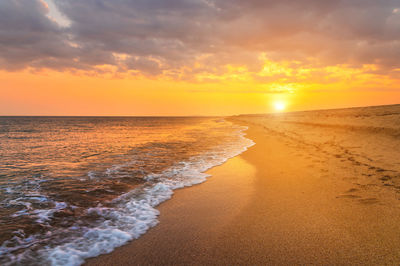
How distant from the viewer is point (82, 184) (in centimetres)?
727

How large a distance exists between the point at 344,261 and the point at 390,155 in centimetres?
851

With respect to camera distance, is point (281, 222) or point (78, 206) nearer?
point (281, 222)

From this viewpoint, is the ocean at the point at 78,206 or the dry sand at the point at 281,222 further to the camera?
the ocean at the point at 78,206

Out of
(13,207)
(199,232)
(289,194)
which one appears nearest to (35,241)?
(13,207)

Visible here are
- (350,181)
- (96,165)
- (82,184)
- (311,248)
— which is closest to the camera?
(311,248)

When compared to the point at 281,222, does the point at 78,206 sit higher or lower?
lower

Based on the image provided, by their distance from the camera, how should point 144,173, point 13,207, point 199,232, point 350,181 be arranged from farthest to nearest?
point 144,173, point 350,181, point 13,207, point 199,232

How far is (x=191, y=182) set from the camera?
7348 mm

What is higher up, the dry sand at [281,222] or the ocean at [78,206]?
the dry sand at [281,222]

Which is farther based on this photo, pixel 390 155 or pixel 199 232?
pixel 390 155

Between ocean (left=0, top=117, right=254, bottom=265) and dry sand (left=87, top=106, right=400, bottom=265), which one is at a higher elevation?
dry sand (left=87, top=106, right=400, bottom=265)

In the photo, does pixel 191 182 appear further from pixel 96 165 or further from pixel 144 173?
pixel 96 165

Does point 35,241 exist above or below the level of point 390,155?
below

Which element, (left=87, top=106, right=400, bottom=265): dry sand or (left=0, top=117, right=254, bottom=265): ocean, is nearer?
(left=87, top=106, right=400, bottom=265): dry sand
